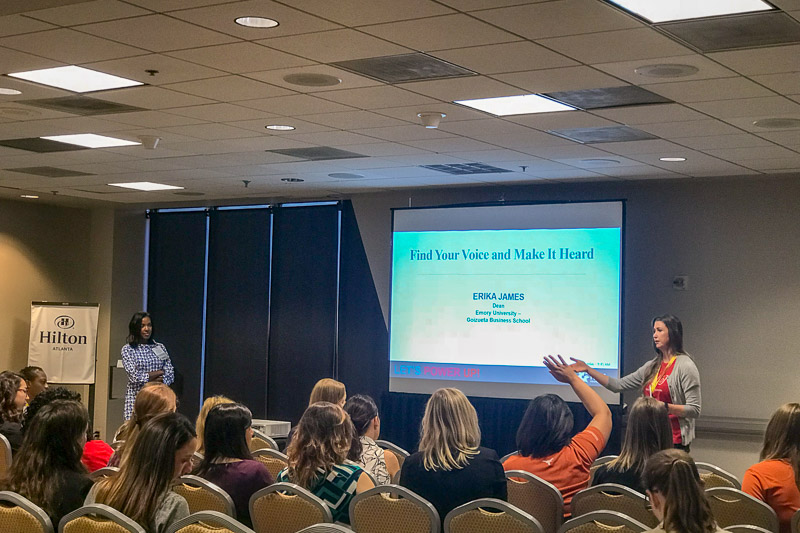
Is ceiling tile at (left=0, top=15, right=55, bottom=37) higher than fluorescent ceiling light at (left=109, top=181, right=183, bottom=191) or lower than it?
lower

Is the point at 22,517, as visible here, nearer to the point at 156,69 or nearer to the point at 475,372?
the point at 156,69

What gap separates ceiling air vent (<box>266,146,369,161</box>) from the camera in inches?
313

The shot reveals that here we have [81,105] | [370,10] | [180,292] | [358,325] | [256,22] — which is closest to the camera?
[370,10]

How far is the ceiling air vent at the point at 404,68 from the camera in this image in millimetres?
4965

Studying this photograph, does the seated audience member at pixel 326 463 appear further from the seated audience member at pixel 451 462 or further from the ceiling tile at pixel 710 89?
the ceiling tile at pixel 710 89

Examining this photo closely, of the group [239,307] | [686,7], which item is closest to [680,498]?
[686,7]

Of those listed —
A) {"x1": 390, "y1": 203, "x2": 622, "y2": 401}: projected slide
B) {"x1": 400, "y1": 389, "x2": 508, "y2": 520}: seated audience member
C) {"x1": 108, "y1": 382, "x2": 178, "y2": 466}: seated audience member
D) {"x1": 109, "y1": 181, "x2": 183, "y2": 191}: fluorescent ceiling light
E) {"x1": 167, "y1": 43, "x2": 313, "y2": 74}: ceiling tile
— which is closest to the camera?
{"x1": 400, "y1": 389, "x2": 508, "y2": 520}: seated audience member

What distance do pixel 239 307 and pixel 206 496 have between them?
797 centimetres

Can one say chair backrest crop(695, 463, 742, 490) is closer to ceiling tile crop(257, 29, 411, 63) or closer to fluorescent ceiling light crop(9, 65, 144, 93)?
ceiling tile crop(257, 29, 411, 63)

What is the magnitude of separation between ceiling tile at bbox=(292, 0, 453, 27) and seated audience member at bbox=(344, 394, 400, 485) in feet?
6.88

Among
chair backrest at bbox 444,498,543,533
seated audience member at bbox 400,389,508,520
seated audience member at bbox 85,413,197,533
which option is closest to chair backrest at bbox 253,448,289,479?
seated audience member at bbox 400,389,508,520

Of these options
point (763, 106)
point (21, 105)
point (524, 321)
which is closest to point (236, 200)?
point (524, 321)

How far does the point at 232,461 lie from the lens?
4414mm

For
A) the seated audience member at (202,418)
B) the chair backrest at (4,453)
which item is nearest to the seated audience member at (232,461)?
the seated audience member at (202,418)
